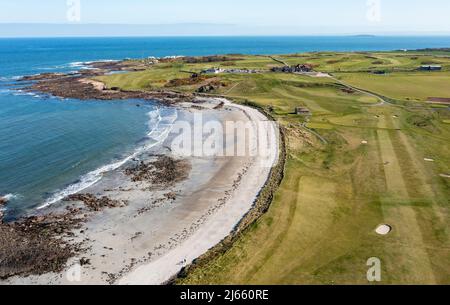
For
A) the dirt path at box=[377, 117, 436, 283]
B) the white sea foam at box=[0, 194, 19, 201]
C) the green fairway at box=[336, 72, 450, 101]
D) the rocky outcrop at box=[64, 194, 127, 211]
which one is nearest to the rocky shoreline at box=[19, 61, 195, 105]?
the green fairway at box=[336, 72, 450, 101]

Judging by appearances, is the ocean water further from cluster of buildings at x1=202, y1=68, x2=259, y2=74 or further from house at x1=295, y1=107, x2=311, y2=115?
cluster of buildings at x1=202, y1=68, x2=259, y2=74

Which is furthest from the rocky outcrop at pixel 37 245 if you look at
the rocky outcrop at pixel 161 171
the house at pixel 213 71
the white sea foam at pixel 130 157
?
the house at pixel 213 71

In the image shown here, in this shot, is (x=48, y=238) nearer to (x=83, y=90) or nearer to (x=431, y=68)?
(x=83, y=90)

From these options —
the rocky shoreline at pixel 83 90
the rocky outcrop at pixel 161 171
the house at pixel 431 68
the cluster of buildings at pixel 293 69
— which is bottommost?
the rocky outcrop at pixel 161 171

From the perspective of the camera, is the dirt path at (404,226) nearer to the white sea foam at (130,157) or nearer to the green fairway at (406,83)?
the white sea foam at (130,157)

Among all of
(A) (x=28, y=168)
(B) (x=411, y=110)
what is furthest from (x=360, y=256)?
(B) (x=411, y=110)
